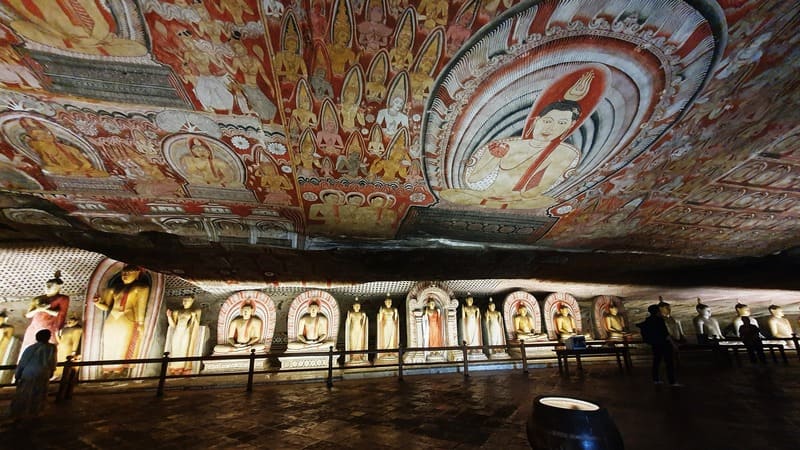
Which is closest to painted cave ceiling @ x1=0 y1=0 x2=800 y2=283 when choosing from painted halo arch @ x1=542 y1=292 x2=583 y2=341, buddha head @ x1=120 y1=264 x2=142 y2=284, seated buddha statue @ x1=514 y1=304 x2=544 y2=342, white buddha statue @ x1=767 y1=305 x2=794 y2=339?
buddha head @ x1=120 y1=264 x2=142 y2=284

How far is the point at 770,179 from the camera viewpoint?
530 centimetres

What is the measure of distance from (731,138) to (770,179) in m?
2.07

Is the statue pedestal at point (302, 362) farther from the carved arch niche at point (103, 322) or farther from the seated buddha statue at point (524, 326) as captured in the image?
the seated buddha statue at point (524, 326)

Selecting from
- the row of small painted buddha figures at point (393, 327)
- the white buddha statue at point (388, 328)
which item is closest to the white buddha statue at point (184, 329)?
the row of small painted buddha figures at point (393, 327)

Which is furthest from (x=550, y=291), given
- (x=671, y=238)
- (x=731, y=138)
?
(x=731, y=138)

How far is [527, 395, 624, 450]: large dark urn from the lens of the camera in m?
1.37

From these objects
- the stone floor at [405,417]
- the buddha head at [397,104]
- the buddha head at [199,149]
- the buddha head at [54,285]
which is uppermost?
the buddha head at [397,104]

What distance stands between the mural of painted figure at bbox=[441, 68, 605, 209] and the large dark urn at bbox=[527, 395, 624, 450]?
327 centimetres

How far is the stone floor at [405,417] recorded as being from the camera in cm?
258

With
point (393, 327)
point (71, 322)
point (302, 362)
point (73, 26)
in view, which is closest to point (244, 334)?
point (302, 362)

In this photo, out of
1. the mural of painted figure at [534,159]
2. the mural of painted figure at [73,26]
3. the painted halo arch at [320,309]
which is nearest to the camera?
the mural of painted figure at [73,26]

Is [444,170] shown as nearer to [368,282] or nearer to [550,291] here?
[368,282]

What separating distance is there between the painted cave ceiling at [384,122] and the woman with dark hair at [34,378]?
7.28 feet

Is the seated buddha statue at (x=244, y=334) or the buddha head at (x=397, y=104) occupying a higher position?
the buddha head at (x=397, y=104)
